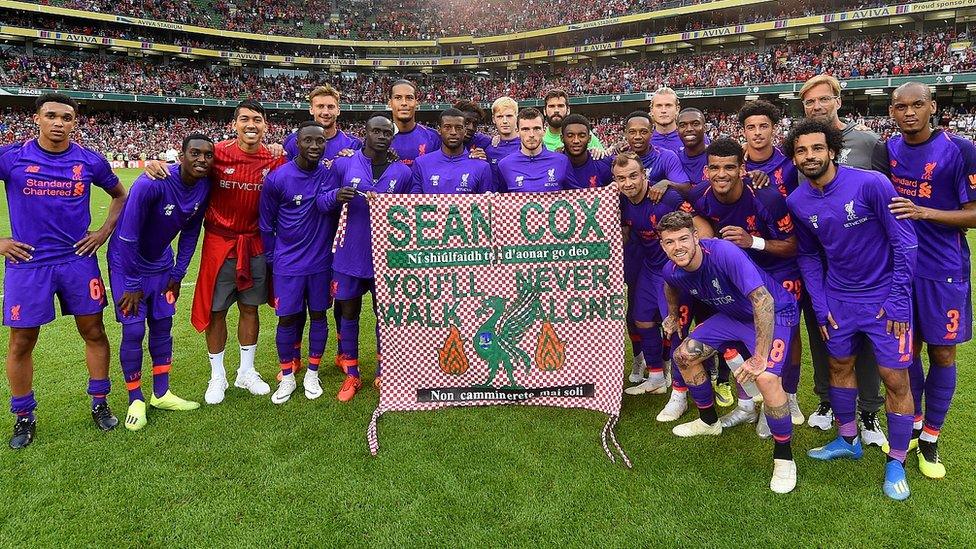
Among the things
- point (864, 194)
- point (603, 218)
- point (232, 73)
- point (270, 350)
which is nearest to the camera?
point (864, 194)

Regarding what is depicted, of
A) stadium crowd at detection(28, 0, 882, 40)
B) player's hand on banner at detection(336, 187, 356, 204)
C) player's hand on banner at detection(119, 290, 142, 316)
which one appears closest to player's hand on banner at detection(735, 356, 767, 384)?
player's hand on banner at detection(336, 187, 356, 204)

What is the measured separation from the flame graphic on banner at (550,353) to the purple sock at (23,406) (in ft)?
13.5

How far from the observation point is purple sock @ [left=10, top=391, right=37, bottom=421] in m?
4.35

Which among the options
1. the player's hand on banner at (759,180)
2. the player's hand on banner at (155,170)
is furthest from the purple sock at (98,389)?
the player's hand on banner at (759,180)

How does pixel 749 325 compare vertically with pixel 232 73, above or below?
below

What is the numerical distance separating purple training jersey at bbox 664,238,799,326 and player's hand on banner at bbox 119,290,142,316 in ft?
14.0

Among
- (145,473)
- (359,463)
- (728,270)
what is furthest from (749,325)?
(145,473)

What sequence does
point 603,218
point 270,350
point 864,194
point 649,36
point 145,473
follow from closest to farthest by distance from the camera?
point 864,194 < point 145,473 < point 603,218 < point 270,350 < point 649,36

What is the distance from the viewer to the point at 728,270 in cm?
380

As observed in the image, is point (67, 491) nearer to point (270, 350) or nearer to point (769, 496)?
point (270, 350)

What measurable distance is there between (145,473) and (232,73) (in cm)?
5733

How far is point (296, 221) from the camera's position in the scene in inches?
199

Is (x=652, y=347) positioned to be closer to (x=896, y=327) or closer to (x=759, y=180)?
(x=759, y=180)

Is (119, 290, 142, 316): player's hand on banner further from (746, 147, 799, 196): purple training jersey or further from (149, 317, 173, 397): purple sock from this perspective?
(746, 147, 799, 196): purple training jersey
